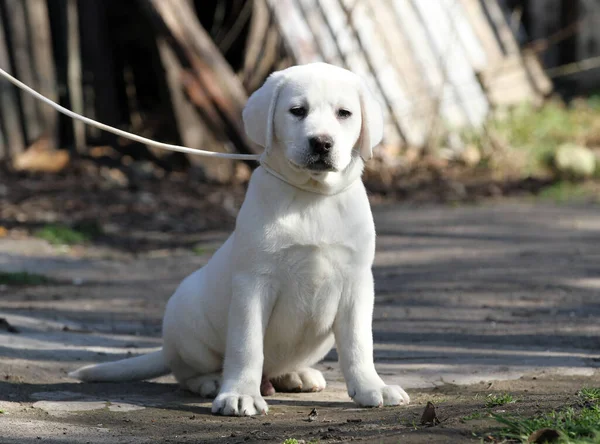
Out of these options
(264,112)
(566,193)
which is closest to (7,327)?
(264,112)

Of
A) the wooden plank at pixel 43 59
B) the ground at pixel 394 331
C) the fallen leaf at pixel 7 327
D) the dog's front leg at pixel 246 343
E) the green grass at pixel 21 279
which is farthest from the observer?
the wooden plank at pixel 43 59

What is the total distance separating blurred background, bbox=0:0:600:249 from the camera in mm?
9969

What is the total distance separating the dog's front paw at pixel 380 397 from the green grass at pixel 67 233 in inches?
197

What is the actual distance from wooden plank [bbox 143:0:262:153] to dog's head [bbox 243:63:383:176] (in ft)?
20.5

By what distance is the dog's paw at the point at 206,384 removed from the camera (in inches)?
165

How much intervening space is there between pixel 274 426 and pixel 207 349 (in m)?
0.77

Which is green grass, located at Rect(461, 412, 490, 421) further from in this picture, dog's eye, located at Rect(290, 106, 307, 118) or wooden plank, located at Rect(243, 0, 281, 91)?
wooden plank, located at Rect(243, 0, 281, 91)

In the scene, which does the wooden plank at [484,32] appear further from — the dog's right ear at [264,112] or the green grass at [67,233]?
the dog's right ear at [264,112]

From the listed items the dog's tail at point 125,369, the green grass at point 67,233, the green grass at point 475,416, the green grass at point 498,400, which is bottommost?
the green grass at point 67,233

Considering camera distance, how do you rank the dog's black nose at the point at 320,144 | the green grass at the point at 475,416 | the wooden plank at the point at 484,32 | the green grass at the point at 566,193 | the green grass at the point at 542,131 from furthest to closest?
the wooden plank at the point at 484,32
the green grass at the point at 542,131
the green grass at the point at 566,193
the dog's black nose at the point at 320,144
the green grass at the point at 475,416

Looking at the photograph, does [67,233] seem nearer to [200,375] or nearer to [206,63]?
[206,63]

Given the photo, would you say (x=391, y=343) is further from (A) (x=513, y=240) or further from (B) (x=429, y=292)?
(A) (x=513, y=240)

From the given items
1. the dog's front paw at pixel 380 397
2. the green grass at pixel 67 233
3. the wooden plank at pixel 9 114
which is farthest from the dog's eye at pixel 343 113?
the wooden plank at pixel 9 114

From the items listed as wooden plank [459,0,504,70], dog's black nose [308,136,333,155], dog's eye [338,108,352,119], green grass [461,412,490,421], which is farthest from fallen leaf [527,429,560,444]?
wooden plank [459,0,504,70]
